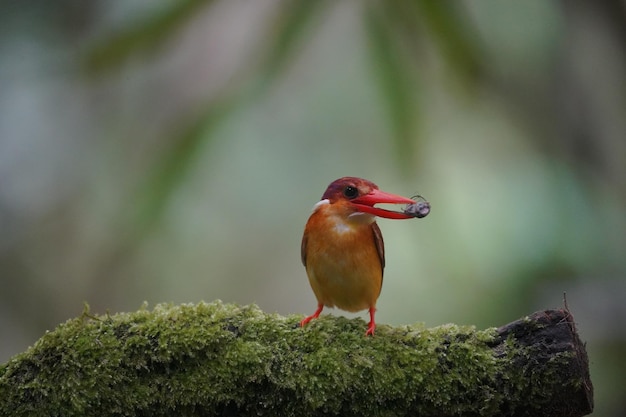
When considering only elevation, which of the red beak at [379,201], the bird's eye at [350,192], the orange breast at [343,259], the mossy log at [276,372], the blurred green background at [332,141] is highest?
the blurred green background at [332,141]

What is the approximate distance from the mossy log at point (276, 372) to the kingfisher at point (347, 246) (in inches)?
15.5

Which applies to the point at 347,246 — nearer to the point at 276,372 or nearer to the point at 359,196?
the point at 359,196

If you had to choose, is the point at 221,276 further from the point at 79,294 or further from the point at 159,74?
the point at 159,74

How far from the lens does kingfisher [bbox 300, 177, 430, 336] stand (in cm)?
254

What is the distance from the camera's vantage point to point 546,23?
3846 mm

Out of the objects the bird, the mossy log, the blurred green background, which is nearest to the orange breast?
the bird

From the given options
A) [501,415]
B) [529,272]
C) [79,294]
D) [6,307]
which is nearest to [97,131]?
[79,294]

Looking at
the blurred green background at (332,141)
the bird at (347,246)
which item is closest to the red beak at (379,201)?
the bird at (347,246)

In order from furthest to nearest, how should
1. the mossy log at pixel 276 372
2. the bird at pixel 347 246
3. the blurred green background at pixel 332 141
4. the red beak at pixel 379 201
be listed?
the blurred green background at pixel 332 141
the bird at pixel 347 246
the red beak at pixel 379 201
the mossy log at pixel 276 372

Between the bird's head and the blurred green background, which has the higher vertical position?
the blurred green background

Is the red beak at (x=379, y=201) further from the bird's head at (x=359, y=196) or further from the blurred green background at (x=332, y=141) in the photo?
the blurred green background at (x=332, y=141)

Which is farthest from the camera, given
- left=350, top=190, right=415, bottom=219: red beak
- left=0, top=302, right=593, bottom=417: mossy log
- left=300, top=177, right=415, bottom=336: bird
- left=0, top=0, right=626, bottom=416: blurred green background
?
left=0, top=0, right=626, bottom=416: blurred green background

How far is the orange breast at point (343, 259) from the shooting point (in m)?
2.54

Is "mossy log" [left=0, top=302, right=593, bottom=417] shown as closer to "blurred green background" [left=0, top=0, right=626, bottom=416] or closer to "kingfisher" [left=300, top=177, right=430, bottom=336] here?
"kingfisher" [left=300, top=177, right=430, bottom=336]
